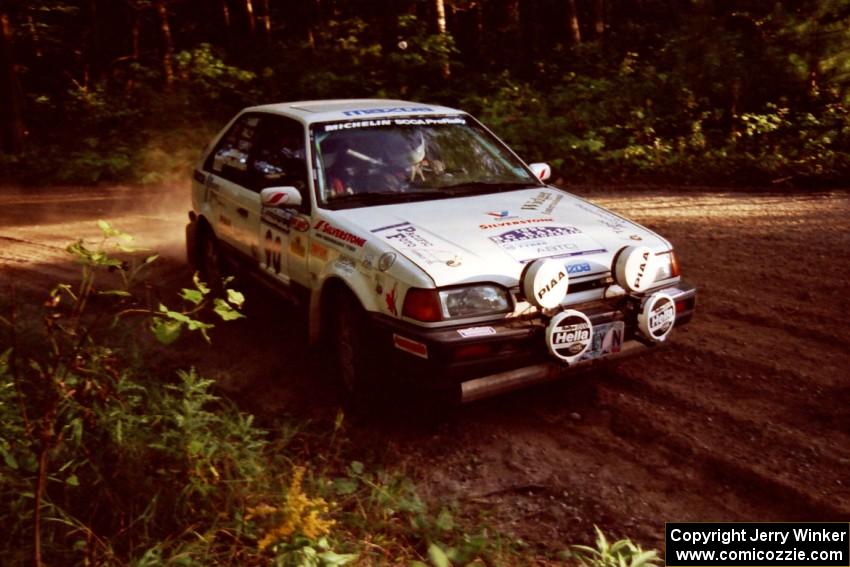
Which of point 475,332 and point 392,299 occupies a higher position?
point 392,299

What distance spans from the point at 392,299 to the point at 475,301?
0.44 metres

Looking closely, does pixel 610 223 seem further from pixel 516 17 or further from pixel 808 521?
pixel 516 17

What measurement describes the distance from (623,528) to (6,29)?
15.6 m

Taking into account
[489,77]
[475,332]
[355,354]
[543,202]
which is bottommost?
[355,354]

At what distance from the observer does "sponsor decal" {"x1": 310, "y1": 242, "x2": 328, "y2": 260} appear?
4.84 meters

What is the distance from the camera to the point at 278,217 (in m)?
5.47

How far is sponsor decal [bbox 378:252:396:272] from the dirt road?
1.00 metres

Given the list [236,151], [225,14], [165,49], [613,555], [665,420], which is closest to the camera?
[613,555]

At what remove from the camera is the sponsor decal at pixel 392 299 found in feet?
13.8

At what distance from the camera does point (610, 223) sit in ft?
16.0

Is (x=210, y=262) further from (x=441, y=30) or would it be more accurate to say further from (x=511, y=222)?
(x=441, y=30)

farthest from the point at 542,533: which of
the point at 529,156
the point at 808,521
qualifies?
the point at 529,156

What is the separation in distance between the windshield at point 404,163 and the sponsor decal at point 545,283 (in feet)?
4.16
